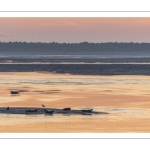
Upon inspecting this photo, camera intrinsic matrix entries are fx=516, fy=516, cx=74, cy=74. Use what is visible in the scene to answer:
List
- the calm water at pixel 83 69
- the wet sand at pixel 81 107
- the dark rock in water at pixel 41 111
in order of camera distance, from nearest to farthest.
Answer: the wet sand at pixel 81 107, the dark rock in water at pixel 41 111, the calm water at pixel 83 69

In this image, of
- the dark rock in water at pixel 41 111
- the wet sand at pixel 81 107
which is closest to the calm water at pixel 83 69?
the wet sand at pixel 81 107

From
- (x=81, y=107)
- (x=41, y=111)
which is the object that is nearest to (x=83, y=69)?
(x=81, y=107)

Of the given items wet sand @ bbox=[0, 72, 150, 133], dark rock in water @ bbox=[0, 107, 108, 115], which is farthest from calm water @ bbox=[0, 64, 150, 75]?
dark rock in water @ bbox=[0, 107, 108, 115]

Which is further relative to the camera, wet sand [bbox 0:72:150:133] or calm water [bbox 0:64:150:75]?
calm water [bbox 0:64:150:75]

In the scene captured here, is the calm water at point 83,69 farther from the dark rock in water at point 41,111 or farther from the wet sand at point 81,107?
the dark rock in water at point 41,111

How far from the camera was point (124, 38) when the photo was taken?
1856cm

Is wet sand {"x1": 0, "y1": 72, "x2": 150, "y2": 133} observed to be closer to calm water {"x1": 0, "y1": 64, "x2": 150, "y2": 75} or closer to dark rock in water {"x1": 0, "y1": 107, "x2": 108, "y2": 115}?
dark rock in water {"x1": 0, "y1": 107, "x2": 108, "y2": 115}

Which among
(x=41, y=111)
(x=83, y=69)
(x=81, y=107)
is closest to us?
(x=41, y=111)

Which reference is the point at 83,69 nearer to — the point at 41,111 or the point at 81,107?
the point at 81,107

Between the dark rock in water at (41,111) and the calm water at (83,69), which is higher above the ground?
the calm water at (83,69)

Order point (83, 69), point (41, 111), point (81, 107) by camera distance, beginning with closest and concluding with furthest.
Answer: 1. point (41, 111)
2. point (81, 107)
3. point (83, 69)
